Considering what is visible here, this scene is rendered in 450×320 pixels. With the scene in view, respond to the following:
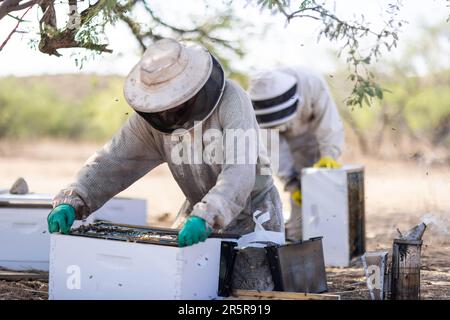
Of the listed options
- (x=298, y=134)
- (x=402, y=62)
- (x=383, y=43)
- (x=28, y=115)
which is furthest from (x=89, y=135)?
(x=383, y=43)

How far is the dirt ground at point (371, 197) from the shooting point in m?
4.21

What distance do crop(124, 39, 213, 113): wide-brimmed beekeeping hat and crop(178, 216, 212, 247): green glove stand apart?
0.56m

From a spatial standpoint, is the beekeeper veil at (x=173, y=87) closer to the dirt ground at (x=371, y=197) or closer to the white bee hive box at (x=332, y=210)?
the dirt ground at (x=371, y=197)

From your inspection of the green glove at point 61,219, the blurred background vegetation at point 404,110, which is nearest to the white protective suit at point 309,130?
the green glove at point 61,219

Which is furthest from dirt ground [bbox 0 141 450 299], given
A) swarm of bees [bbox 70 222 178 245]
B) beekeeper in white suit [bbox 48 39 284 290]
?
beekeeper in white suit [bbox 48 39 284 290]

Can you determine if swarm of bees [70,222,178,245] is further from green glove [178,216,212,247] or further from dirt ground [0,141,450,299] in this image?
dirt ground [0,141,450,299]

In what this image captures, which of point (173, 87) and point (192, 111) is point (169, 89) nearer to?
point (173, 87)

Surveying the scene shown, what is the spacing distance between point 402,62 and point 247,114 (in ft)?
35.4

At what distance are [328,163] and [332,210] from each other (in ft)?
1.80

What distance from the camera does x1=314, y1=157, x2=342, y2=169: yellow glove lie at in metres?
5.81

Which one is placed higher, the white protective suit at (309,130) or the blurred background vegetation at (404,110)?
the blurred background vegetation at (404,110)

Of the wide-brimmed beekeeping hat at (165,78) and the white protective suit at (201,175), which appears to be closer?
the wide-brimmed beekeeping hat at (165,78)

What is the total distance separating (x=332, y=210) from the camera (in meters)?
5.40
